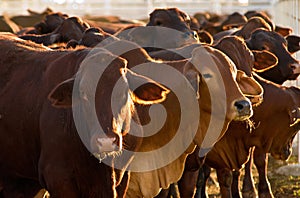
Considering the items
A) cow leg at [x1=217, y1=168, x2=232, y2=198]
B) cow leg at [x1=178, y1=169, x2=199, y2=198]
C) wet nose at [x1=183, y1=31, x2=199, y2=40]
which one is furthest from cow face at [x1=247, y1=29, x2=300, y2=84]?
cow leg at [x1=178, y1=169, x2=199, y2=198]

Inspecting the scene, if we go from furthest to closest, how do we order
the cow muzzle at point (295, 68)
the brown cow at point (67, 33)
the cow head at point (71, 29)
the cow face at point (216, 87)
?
the cow head at point (71, 29)
the brown cow at point (67, 33)
the cow muzzle at point (295, 68)
the cow face at point (216, 87)

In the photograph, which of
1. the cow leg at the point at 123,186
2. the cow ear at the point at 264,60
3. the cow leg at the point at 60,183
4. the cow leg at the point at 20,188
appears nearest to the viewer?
the cow leg at the point at 60,183

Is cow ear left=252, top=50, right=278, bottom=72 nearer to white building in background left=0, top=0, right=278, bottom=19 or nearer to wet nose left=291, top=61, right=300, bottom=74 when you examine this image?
wet nose left=291, top=61, right=300, bottom=74

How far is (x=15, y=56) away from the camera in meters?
6.42

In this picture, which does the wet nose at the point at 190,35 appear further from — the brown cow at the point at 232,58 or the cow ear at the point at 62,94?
the cow ear at the point at 62,94

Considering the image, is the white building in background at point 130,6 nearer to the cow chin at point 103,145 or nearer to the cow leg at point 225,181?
the cow leg at point 225,181

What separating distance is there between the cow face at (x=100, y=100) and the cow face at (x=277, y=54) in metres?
3.81

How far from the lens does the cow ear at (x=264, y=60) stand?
25.8 ft

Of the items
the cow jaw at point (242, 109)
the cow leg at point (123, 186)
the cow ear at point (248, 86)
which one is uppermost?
the cow jaw at point (242, 109)

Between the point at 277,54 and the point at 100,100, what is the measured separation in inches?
170

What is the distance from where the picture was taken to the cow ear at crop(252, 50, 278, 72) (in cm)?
787

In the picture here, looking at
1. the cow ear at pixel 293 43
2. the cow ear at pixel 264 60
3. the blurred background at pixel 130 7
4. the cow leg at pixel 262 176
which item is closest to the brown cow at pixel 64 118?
the cow ear at pixel 264 60

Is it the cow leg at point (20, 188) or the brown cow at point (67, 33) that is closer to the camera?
the cow leg at point (20, 188)

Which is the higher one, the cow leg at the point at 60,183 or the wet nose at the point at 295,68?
the cow leg at the point at 60,183
